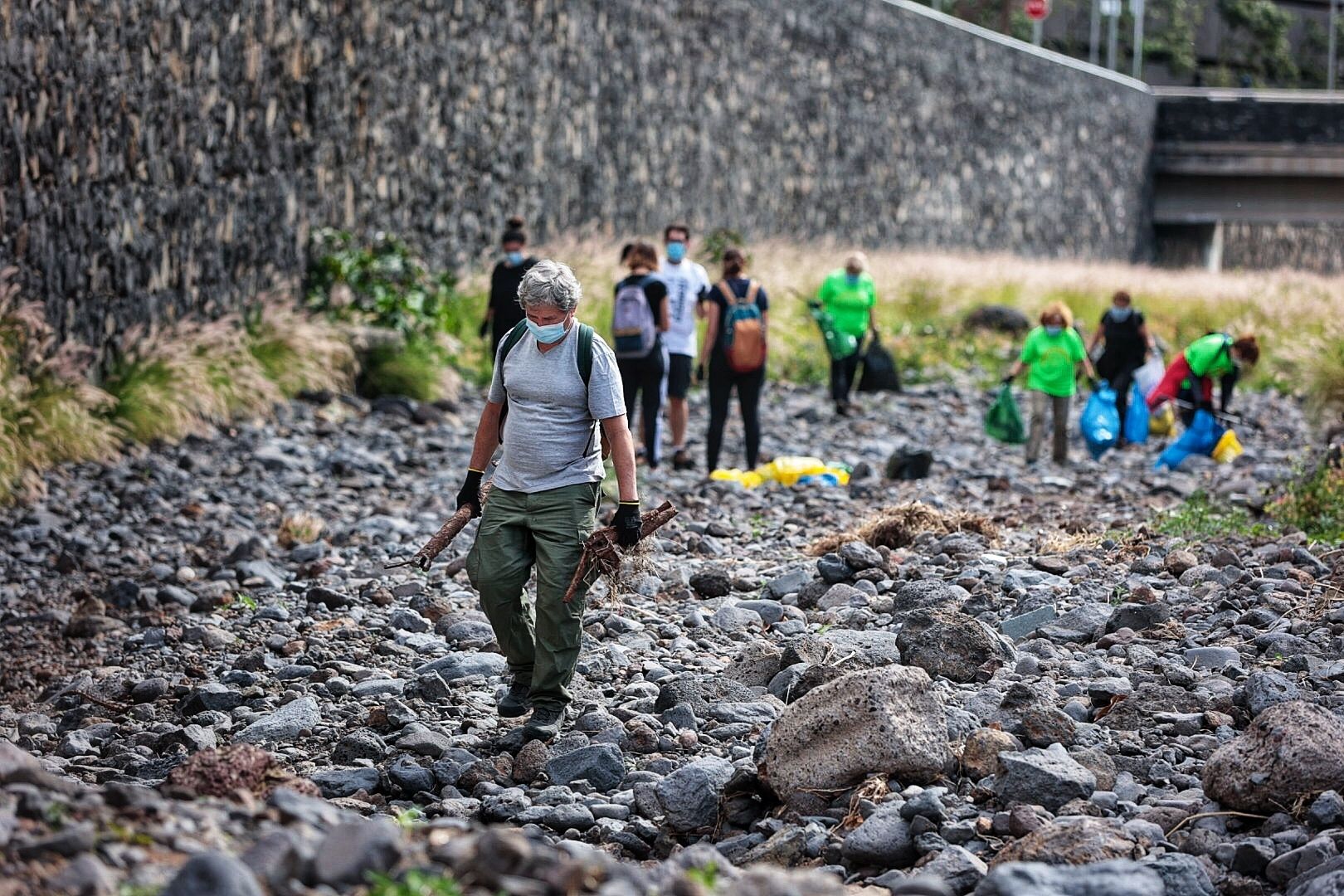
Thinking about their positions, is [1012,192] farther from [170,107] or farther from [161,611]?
[161,611]

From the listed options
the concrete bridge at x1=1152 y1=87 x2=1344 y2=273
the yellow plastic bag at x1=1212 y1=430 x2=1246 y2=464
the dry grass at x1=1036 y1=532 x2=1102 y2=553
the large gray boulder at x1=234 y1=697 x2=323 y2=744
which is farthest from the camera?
the concrete bridge at x1=1152 y1=87 x2=1344 y2=273

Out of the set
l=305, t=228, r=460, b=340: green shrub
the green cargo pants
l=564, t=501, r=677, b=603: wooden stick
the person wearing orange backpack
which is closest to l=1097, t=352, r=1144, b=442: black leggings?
the person wearing orange backpack

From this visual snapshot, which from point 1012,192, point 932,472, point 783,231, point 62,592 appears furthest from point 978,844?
point 1012,192

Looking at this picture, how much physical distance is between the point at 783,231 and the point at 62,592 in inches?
747

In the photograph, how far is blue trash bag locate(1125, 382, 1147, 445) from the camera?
1319cm

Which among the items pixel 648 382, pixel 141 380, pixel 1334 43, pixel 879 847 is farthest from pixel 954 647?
pixel 1334 43

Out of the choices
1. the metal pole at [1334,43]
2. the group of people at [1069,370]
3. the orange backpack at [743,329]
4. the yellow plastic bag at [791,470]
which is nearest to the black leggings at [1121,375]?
the group of people at [1069,370]

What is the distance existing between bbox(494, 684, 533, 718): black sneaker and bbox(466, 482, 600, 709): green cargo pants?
7cm

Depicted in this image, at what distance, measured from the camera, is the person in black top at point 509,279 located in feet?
36.6

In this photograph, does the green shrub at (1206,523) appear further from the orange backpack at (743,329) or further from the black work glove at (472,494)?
the black work glove at (472,494)

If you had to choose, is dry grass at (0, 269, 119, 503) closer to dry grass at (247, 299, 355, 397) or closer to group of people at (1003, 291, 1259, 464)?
dry grass at (247, 299, 355, 397)

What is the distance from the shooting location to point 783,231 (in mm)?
25797

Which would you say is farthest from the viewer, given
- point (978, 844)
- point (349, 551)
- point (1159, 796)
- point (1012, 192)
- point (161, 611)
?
point (1012, 192)

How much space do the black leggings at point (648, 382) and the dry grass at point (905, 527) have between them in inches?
93.7
